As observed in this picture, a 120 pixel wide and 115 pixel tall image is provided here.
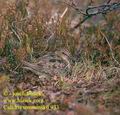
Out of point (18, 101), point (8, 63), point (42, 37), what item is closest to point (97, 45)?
point (42, 37)

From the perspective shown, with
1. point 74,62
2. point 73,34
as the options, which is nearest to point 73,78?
point 74,62

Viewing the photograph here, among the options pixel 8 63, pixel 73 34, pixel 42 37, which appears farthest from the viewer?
pixel 73 34

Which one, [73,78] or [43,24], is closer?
A: [73,78]

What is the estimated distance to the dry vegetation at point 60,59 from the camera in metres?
3.79

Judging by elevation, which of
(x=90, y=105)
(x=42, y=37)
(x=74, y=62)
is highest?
(x=42, y=37)

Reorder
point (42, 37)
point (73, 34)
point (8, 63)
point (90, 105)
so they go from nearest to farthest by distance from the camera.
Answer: point (90, 105)
point (8, 63)
point (42, 37)
point (73, 34)

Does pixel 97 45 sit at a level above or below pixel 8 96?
above

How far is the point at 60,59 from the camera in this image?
464cm

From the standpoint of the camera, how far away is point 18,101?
379cm

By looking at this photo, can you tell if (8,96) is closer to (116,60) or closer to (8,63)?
(8,63)

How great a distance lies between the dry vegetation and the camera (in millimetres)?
3785

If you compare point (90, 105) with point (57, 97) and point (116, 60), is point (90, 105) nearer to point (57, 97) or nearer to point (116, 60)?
point (57, 97)

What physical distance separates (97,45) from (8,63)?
3.80 feet

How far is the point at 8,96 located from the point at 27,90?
238 mm
